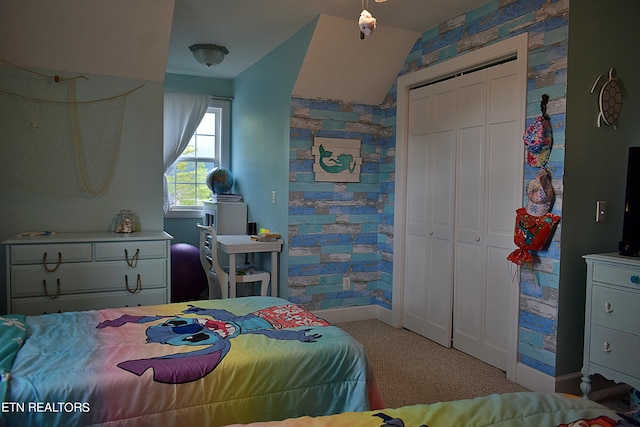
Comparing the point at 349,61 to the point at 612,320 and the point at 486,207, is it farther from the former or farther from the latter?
the point at 612,320

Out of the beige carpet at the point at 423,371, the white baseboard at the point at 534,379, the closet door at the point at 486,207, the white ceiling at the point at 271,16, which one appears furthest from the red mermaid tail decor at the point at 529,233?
the white ceiling at the point at 271,16

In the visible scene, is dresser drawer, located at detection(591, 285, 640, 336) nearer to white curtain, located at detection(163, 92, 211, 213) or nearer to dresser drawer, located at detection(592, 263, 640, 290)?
dresser drawer, located at detection(592, 263, 640, 290)

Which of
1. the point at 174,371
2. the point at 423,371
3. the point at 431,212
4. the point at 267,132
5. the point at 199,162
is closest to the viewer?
the point at 174,371

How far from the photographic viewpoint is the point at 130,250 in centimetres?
325

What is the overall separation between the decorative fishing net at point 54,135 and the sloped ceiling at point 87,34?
0.50ft

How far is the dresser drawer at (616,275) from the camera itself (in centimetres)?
242

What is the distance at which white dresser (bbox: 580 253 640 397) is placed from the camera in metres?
2.43

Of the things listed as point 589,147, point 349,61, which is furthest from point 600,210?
point 349,61

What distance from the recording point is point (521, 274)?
297 centimetres

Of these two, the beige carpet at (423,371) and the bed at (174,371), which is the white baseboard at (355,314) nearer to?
the beige carpet at (423,371)

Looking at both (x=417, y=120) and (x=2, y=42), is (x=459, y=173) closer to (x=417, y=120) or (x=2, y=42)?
(x=417, y=120)

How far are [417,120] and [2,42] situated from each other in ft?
10.3

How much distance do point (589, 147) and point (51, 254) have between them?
11.5 feet

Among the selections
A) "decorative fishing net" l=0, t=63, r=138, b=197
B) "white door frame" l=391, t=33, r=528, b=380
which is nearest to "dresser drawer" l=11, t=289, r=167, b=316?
"decorative fishing net" l=0, t=63, r=138, b=197
